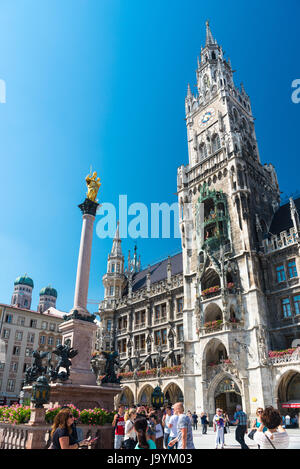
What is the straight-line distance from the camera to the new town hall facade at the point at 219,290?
29.0m

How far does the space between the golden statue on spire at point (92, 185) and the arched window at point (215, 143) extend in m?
23.6

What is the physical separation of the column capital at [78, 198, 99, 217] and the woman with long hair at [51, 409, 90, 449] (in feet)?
52.1

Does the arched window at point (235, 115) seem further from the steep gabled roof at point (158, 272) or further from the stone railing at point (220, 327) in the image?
the stone railing at point (220, 327)

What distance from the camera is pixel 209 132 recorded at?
4431 cm

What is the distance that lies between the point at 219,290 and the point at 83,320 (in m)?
18.7

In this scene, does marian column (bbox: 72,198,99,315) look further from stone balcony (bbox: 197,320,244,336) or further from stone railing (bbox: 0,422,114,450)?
stone balcony (bbox: 197,320,244,336)

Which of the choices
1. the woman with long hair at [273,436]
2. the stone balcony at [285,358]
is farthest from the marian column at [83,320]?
the stone balcony at [285,358]

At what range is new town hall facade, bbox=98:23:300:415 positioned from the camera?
1143 inches

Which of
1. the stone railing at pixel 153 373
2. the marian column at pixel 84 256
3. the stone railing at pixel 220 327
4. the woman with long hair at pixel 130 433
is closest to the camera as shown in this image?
the woman with long hair at pixel 130 433

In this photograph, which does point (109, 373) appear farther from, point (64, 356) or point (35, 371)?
point (35, 371)

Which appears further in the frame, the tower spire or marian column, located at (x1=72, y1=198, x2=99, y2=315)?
the tower spire

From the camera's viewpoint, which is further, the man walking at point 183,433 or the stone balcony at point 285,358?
the stone balcony at point 285,358

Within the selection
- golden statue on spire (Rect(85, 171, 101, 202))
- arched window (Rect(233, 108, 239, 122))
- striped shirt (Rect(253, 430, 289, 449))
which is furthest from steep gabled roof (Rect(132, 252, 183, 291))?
striped shirt (Rect(253, 430, 289, 449))
